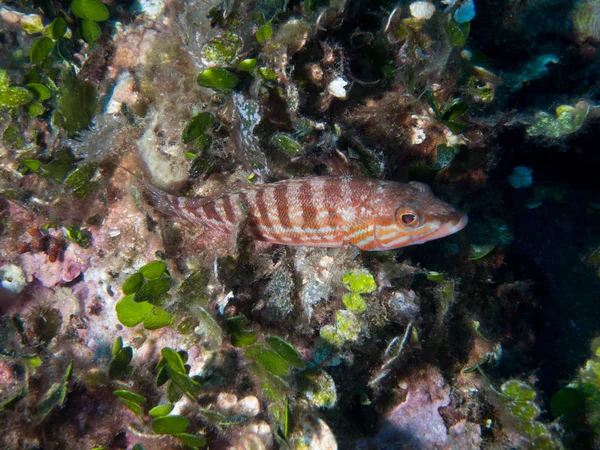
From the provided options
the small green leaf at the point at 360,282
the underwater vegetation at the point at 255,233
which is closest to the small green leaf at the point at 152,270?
the underwater vegetation at the point at 255,233

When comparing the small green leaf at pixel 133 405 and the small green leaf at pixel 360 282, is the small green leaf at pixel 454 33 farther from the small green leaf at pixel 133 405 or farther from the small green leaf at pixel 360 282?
the small green leaf at pixel 133 405

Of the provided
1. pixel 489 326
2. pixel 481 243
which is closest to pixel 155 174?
pixel 481 243

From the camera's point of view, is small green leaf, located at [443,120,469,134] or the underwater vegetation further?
small green leaf, located at [443,120,469,134]

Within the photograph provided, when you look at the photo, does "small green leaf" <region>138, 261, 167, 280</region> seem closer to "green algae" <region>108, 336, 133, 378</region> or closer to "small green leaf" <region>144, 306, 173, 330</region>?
"small green leaf" <region>144, 306, 173, 330</region>

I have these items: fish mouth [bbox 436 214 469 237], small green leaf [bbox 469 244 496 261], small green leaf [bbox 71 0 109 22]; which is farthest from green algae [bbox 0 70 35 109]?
small green leaf [bbox 469 244 496 261]

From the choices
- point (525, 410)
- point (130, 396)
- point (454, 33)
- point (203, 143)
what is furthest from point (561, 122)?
point (130, 396)

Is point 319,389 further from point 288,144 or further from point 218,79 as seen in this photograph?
point 218,79
